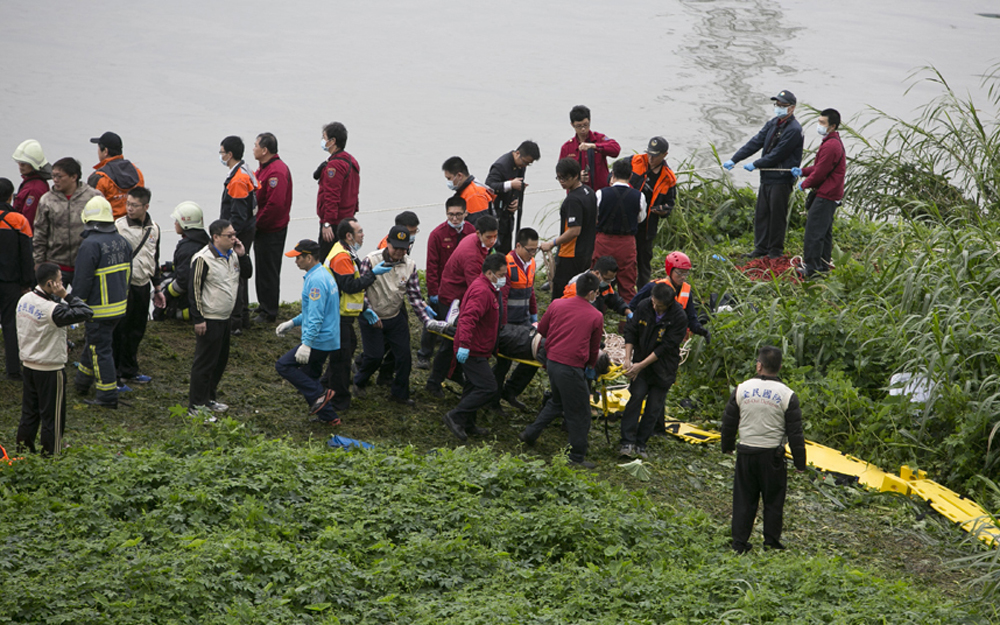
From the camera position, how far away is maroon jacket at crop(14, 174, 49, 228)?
7.95 meters

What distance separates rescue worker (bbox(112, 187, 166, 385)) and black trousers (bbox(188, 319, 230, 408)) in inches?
33.8

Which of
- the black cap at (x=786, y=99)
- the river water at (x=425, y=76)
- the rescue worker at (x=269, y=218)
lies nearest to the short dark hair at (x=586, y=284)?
the rescue worker at (x=269, y=218)

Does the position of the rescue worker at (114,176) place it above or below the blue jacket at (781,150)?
below

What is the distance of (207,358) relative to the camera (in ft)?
23.9

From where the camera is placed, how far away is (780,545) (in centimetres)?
625

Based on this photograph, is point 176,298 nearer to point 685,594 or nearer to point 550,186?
point 685,594

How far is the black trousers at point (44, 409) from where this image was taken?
6242 mm

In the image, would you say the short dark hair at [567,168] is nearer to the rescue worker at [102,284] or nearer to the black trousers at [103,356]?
the rescue worker at [102,284]

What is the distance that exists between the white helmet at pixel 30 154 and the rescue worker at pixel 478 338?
12.8 ft

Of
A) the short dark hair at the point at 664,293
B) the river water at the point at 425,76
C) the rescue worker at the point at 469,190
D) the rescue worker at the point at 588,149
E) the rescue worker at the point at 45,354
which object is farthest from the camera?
the river water at the point at 425,76

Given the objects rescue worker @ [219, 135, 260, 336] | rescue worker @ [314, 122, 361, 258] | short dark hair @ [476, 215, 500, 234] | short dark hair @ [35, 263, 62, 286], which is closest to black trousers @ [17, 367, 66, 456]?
short dark hair @ [35, 263, 62, 286]

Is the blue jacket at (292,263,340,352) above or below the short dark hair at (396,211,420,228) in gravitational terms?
below

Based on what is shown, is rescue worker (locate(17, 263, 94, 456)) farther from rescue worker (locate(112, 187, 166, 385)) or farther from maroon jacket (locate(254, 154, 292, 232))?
maroon jacket (locate(254, 154, 292, 232))

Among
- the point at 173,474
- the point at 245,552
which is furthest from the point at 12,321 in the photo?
the point at 245,552
